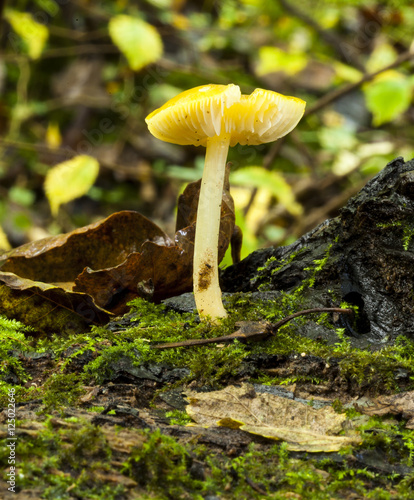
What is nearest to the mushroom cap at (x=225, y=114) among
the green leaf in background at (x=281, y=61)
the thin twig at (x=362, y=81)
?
the thin twig at (x=362, y=81)

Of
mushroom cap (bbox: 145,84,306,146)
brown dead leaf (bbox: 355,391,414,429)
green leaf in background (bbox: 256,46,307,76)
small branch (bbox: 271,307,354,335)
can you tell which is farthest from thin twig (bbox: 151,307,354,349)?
green leaf in background (bbox: 256,46,307,76)

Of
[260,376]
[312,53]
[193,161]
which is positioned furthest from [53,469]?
[312,53]

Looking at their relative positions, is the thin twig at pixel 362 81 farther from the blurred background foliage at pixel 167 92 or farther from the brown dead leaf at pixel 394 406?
the brown dead leaf at pixel 394 406

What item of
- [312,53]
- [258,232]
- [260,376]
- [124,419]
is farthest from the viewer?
[312,53]

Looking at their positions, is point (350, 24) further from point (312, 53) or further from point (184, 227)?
point (184, 227)

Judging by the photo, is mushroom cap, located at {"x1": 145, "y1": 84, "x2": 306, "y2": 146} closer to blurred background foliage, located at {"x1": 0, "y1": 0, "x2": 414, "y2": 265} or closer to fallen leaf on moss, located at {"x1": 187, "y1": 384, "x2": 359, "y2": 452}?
fallen leaf on moss, located at {"x1": 187, "y1": 384, "x2": 359, "y2": 452}

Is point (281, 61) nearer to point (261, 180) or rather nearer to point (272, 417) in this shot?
point (261, 180)

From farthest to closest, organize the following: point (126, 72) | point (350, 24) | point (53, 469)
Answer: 1. point (350, 24)
2. point (126, 72)
3. point (53, 469)
